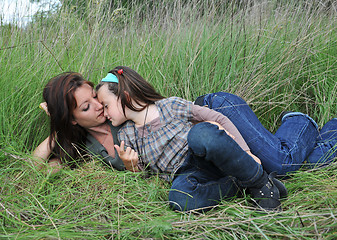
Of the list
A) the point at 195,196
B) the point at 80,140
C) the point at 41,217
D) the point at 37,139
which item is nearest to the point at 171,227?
the point at 195,196

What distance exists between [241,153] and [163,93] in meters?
1.03

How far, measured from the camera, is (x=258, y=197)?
1.38 metres

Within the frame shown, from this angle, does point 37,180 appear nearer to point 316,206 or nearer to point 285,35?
point 316,206

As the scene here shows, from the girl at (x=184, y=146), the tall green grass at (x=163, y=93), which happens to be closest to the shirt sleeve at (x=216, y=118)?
the girl at (x=184, y=146)

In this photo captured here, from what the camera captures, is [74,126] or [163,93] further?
[163,93]

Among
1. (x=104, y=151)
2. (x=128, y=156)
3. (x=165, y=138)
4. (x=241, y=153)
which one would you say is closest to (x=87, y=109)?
(x=104, y=151)

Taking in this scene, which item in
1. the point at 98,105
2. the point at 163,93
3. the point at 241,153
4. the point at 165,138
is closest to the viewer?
the point at 241,153

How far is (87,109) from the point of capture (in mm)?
1726

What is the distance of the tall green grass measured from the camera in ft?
3.85

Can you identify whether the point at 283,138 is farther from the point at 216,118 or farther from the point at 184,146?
the point at 184,146

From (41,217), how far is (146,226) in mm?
475

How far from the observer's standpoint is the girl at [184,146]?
1344 millimetres

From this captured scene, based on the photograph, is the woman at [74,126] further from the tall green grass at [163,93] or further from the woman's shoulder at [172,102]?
the woman's shoulder at [172,102]

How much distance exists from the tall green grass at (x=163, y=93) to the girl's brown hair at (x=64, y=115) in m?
0.15
